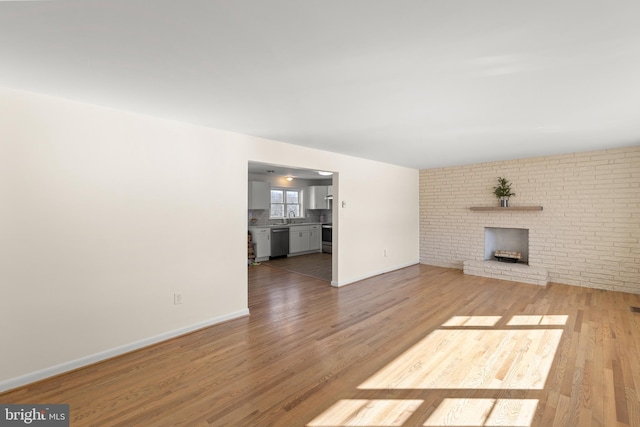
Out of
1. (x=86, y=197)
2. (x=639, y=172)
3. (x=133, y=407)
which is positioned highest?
(x=639, y=172)

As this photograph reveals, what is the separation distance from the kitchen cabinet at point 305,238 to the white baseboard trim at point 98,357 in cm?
468

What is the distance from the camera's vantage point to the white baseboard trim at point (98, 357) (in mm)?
2195

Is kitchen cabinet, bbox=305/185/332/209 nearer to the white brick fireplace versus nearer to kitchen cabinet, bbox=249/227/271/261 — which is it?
kitchen cabinet, bbox=249/227/271/261

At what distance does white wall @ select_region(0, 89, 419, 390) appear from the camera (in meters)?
2.22

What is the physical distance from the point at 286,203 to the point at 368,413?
7370 millimetres

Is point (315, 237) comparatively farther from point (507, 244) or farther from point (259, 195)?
point (507, 244)

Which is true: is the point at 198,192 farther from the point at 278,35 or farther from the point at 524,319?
the point at 524,319

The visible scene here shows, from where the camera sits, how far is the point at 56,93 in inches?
90.3

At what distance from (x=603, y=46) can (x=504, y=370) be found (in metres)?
2.48

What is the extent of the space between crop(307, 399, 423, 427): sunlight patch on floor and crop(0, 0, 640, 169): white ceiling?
2.37 meters

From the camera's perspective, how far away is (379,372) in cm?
239

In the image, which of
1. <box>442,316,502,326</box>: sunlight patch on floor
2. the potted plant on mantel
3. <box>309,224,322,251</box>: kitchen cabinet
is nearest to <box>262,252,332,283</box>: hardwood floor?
<box>309,224,322,251</box>: kitchen cabinet

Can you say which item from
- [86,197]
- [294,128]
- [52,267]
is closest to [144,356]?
[52,267]

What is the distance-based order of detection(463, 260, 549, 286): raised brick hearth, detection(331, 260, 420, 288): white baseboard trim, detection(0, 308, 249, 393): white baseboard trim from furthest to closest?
detection(463, 260, 549, 286): raised brick hearth
detection(331, 260, 420, 288): white baseboard trim
detection(0, 308, 249, 393): white baseboard trim
